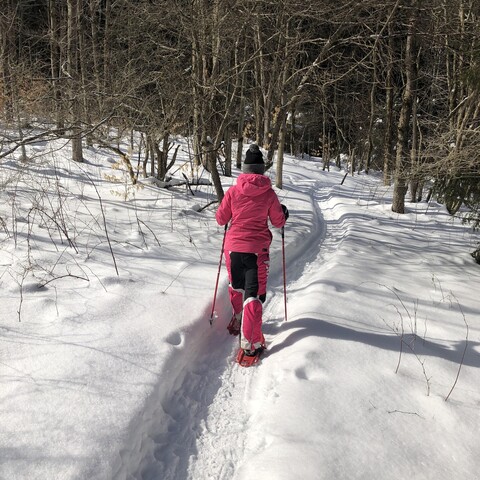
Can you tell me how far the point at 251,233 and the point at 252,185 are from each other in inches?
19.5

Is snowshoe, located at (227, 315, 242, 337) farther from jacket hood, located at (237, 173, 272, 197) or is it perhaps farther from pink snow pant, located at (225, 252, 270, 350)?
jacket hood, located at (237, 173, 272, 197)

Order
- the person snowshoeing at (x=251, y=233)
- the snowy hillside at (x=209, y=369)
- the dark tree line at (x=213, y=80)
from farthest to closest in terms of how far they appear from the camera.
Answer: the dark tree line at (x=213, y=80) → the person snowshoeing at (x=251, y=233) → the snowy hillside at (x=209, y=369)

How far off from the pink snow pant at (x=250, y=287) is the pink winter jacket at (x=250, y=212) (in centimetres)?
11

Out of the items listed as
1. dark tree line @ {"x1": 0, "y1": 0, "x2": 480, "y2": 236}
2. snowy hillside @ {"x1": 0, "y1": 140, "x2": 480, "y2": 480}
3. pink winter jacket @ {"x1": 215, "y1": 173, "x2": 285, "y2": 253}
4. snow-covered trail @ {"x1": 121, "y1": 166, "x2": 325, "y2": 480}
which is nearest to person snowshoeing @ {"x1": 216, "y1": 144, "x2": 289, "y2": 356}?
pink winter jacket @ {"x1": 215, "y1": 173, "x2": 285, "y2": 253}

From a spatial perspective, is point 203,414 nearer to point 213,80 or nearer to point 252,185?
point 252,185

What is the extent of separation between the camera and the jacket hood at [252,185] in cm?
385

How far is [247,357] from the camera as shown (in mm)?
3729

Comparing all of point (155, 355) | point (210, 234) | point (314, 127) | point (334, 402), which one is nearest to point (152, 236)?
point (210, 234)

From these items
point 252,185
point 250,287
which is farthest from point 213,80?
point 250,287

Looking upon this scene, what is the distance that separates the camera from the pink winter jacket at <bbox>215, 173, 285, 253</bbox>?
3.85m

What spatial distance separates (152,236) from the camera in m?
6.46

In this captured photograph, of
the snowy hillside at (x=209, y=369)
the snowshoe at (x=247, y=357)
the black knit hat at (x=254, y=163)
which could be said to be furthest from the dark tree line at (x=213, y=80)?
the snowshoe at (x=247, y=357)

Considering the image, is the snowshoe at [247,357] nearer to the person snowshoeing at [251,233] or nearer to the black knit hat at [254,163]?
the person snowshoeing at [251,233]

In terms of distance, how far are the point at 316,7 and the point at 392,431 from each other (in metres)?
7.03
